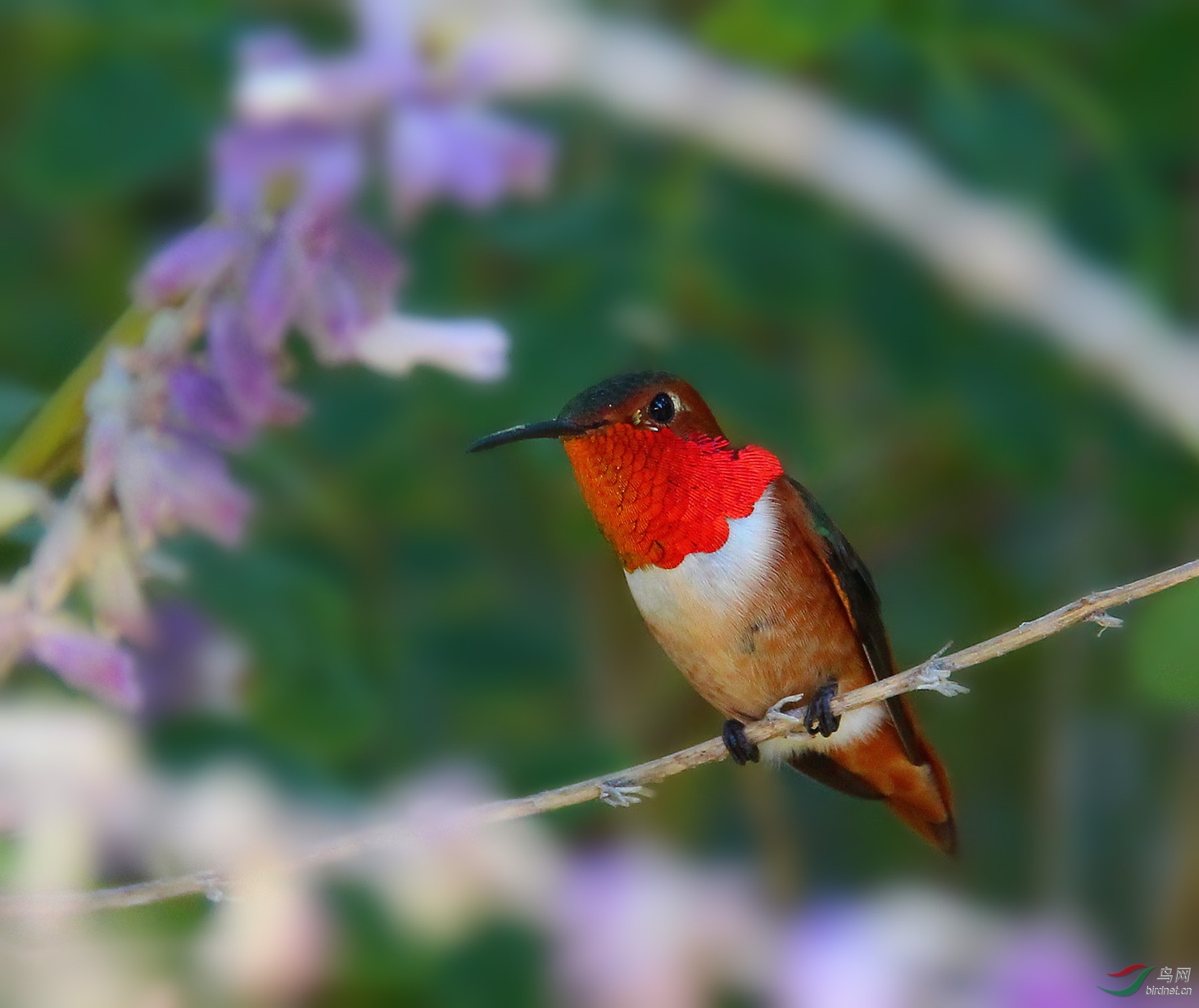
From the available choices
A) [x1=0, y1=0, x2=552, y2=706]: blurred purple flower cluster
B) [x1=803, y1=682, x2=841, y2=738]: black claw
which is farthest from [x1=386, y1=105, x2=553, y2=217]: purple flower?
[x1=803, y1=682, x2=841, y2=738]: black claw

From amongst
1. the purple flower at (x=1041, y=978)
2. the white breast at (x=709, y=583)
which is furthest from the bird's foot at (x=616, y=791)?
the purple flower at (x=1041, y=978)

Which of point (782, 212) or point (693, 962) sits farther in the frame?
point (782, 212)

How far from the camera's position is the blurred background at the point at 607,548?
99 cm

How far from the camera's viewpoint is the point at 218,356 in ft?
2.15

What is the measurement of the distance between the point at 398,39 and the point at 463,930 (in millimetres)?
630

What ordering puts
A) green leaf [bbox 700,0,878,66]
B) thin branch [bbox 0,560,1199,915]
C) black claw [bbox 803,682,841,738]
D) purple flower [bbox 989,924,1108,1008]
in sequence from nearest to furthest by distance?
thin branch [bbox 0,560,1199,915] < black claw [bbox 803,682,841,738] < purple flower [bbox 989,924,1108,1008] < green leaf [bbox 700,0,878,66]

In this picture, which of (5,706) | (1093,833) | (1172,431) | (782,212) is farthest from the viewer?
(1093,833)

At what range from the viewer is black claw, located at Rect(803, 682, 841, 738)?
2.88 feet

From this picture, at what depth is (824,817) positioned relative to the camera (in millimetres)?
2188

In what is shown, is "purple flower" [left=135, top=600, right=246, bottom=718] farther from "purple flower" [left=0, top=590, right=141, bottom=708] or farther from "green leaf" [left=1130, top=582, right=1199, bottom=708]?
"green leaf" [left=1130, top=582, right=1199, bottom=708]

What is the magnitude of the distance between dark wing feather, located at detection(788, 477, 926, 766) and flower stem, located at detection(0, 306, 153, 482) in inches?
15.8

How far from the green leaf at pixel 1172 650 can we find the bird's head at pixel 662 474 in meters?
0.22

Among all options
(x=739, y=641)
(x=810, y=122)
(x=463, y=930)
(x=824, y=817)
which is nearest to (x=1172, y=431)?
(x=810, y=122)

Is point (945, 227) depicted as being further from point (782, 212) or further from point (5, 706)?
point (5, 706)
